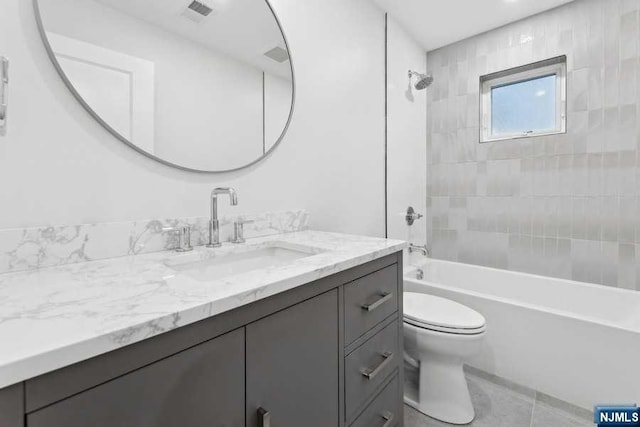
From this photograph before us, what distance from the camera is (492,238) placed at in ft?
8.22

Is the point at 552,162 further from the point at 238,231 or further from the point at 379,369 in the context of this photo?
the point at 238,231

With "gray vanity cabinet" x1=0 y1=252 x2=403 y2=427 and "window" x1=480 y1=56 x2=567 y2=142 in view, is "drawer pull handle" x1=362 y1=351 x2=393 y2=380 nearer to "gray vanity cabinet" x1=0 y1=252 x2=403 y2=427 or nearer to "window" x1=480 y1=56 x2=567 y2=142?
"gray vanity cabinet" x1=0 y1=252 x2=403 y2=427

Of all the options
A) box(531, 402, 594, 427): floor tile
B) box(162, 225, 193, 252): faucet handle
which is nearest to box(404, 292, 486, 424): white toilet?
box(531, 402, 594, 427): floor tile

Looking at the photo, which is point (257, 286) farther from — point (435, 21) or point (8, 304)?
point (435, 21)

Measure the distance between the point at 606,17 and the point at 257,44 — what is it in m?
2.33

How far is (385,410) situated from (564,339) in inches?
44.8

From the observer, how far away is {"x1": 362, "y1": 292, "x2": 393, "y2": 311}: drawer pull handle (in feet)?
3.30

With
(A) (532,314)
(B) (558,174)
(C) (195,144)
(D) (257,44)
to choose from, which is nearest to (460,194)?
(B) (558,174)

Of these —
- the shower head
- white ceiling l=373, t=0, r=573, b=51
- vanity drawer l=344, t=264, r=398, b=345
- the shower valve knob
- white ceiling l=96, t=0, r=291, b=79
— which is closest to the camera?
vanity drawer l=344, t=264, r=398, b=345

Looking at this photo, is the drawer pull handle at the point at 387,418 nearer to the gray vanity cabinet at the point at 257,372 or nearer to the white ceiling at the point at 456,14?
the gray vanity cabinet at the point at 257,372

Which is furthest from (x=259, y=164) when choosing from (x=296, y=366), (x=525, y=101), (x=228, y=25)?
(x=525, y=101)

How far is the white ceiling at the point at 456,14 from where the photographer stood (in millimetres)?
2158

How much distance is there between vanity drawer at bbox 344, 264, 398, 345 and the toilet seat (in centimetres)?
42

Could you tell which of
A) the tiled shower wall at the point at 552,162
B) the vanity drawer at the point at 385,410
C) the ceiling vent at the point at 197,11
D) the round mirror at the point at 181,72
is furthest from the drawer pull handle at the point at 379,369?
the tiled shower wall at the point at 552,162
